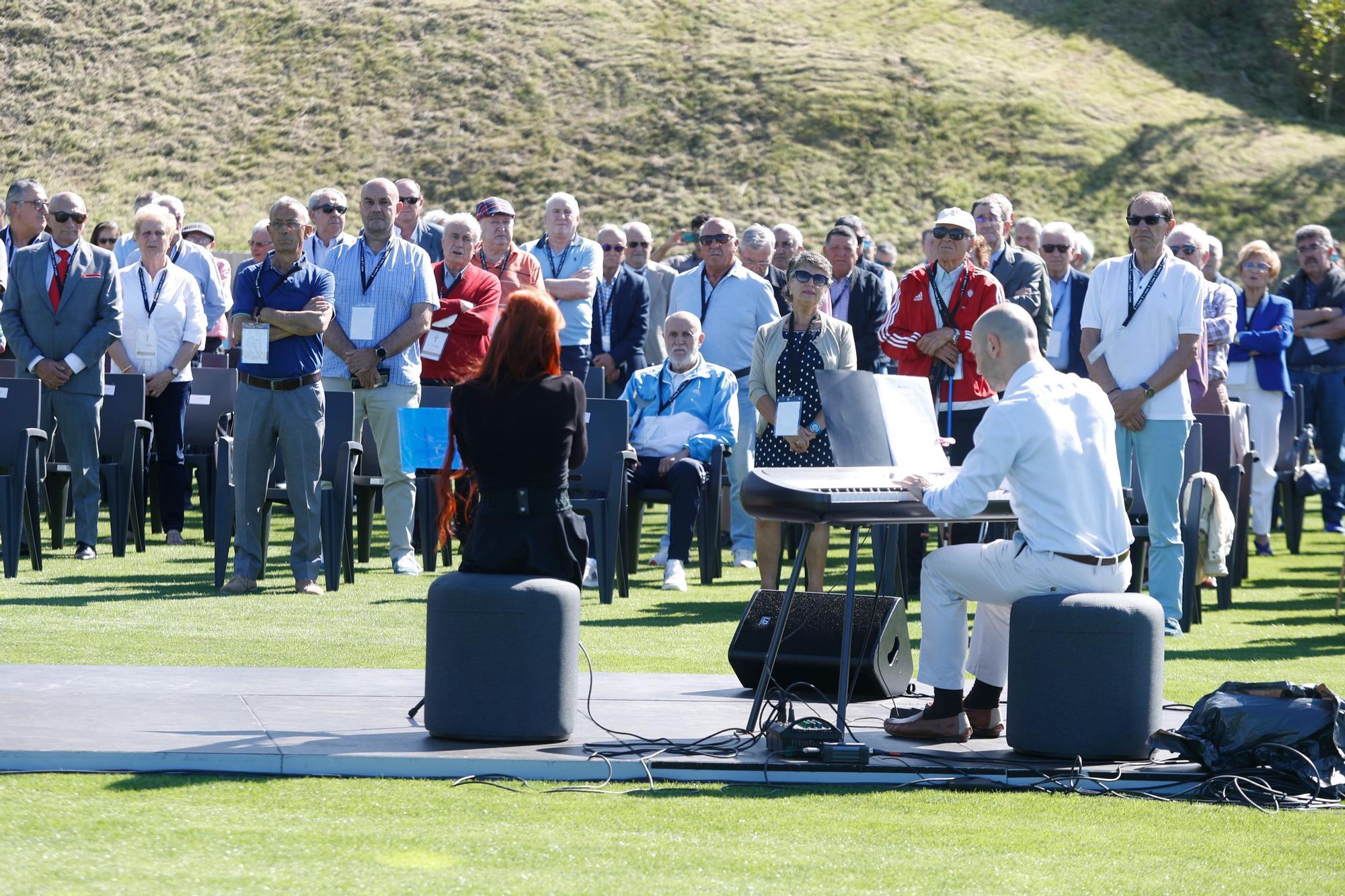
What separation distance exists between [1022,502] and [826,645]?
1.32 meters

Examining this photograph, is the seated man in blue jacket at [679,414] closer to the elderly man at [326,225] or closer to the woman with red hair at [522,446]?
the elderly man at [326,225]

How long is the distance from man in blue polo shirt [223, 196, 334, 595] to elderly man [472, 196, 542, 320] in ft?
7.45

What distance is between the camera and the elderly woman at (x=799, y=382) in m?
9.41

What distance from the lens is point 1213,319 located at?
11.6 metres

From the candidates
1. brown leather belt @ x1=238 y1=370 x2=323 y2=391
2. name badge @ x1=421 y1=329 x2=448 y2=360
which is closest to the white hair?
name badge @ x1=421 y1=329 x2=448 y2=360

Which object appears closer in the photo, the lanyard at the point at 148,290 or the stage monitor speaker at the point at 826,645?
the stage monitor speaker at the point at 826,645

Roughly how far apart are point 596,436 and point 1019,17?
1411 inches

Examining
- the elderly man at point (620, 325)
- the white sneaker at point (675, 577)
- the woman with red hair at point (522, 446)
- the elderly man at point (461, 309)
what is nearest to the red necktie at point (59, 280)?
the elderly man at point (461, 309)

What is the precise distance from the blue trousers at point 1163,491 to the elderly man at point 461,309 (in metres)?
4.12

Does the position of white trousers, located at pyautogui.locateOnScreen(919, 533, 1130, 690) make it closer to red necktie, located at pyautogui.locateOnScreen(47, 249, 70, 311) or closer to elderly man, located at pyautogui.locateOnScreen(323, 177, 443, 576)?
elderly man, located at pyautogui.locateOnScreen(323, 177, 443, 576)

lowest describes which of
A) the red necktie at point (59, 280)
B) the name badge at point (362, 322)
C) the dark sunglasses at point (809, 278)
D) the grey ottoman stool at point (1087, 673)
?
the grey ottoman stool at point (1087, 673)

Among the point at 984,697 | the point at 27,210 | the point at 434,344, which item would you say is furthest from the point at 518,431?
the point at 27,210

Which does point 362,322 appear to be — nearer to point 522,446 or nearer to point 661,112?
point 522,446

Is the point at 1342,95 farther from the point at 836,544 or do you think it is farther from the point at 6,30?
the point at 836,544
